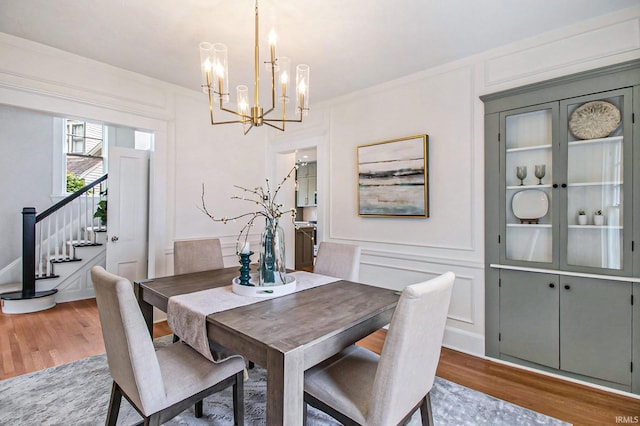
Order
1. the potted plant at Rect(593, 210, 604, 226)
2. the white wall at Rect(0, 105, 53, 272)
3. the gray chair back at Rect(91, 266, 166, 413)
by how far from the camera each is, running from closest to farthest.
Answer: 1. the gray chair back at Rect(91, 266, 166, 413)
2. the potted plant at Rect(593, 210, 604, 226)
3. the white wall at Rect(0, 105, 53, 272)

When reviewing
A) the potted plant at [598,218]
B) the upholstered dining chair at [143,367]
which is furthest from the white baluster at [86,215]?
the potted plant at [598,218]

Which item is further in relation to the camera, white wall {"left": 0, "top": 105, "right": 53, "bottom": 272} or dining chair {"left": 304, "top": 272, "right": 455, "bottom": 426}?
white wall {"left": 0, "top": 105, "right": 53, "bottom": 272}

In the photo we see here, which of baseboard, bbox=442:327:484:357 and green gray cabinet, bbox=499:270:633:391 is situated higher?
green gray cabinet, bbox=499:270:633:391

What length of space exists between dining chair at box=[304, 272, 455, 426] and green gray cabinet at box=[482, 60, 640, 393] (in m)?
1.51

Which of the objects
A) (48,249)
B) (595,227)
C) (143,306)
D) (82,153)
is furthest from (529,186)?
(82,153)

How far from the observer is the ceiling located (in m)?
2.08

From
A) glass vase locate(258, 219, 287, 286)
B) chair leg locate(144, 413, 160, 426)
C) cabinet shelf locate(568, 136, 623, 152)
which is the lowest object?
chair leg locate(144, 413, 160, 426)

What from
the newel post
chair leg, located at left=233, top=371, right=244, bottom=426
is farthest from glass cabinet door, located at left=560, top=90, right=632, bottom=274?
the newel post

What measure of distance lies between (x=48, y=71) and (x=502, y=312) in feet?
14.6

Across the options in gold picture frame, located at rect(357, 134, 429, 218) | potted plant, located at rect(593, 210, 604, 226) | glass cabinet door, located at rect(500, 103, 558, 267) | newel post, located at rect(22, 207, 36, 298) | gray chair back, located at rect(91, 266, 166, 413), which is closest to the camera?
gray chair back, located at rect(91, 266, 166, 413)

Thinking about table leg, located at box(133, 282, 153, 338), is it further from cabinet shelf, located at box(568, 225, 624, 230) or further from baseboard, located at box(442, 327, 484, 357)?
cabinet shelf, located at box(568, 225, 624, 230)

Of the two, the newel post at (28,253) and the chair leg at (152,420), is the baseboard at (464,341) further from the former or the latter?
the newel post at (28,253)

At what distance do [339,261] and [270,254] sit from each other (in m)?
0.82

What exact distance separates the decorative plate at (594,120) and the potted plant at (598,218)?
0.56 m
